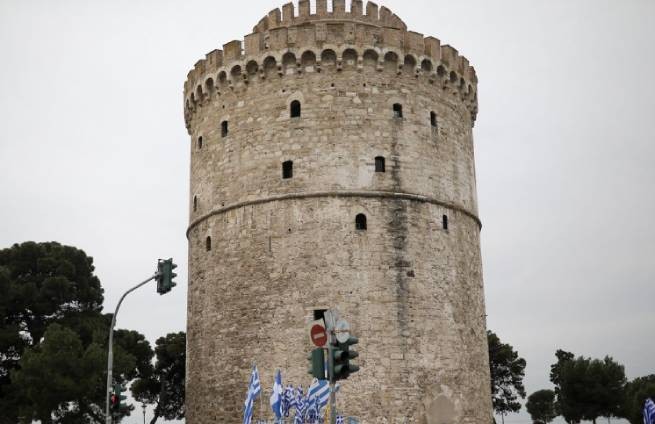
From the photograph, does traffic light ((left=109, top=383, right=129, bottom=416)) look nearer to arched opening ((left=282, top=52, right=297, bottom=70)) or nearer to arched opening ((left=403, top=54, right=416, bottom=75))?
arched opening ((left=282, top=52, right=297, bottom=70))

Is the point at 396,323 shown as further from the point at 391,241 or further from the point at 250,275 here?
the point at 250,275

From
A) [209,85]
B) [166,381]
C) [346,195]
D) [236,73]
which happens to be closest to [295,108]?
[236,73]

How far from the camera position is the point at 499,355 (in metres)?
41.3

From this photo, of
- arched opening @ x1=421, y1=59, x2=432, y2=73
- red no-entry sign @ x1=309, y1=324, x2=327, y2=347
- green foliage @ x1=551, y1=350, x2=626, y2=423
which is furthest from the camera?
green foliage @ x1=551, y1=350, x2=626, y2=423

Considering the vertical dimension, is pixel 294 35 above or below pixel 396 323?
above

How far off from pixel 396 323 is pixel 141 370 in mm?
16379

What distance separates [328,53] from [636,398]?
83.9 ft

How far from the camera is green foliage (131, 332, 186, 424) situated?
33.3m

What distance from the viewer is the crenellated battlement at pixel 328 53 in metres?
20.0

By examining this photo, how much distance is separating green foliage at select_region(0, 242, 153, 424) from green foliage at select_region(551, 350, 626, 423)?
22.1 m

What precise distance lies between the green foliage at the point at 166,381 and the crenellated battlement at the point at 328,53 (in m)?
14.8

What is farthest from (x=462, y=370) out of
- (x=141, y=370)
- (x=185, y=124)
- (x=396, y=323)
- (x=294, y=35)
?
(x=141, y=370)

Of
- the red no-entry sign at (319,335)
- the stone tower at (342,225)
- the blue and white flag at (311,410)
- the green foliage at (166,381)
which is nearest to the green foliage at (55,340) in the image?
the green foliage at (166,381)

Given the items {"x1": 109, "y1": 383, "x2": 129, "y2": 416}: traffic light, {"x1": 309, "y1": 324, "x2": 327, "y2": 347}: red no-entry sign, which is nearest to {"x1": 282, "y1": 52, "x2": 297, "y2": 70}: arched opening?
{"x1": 109, "y1": 383, "x2": 129, "y2": 416}: traffic light
